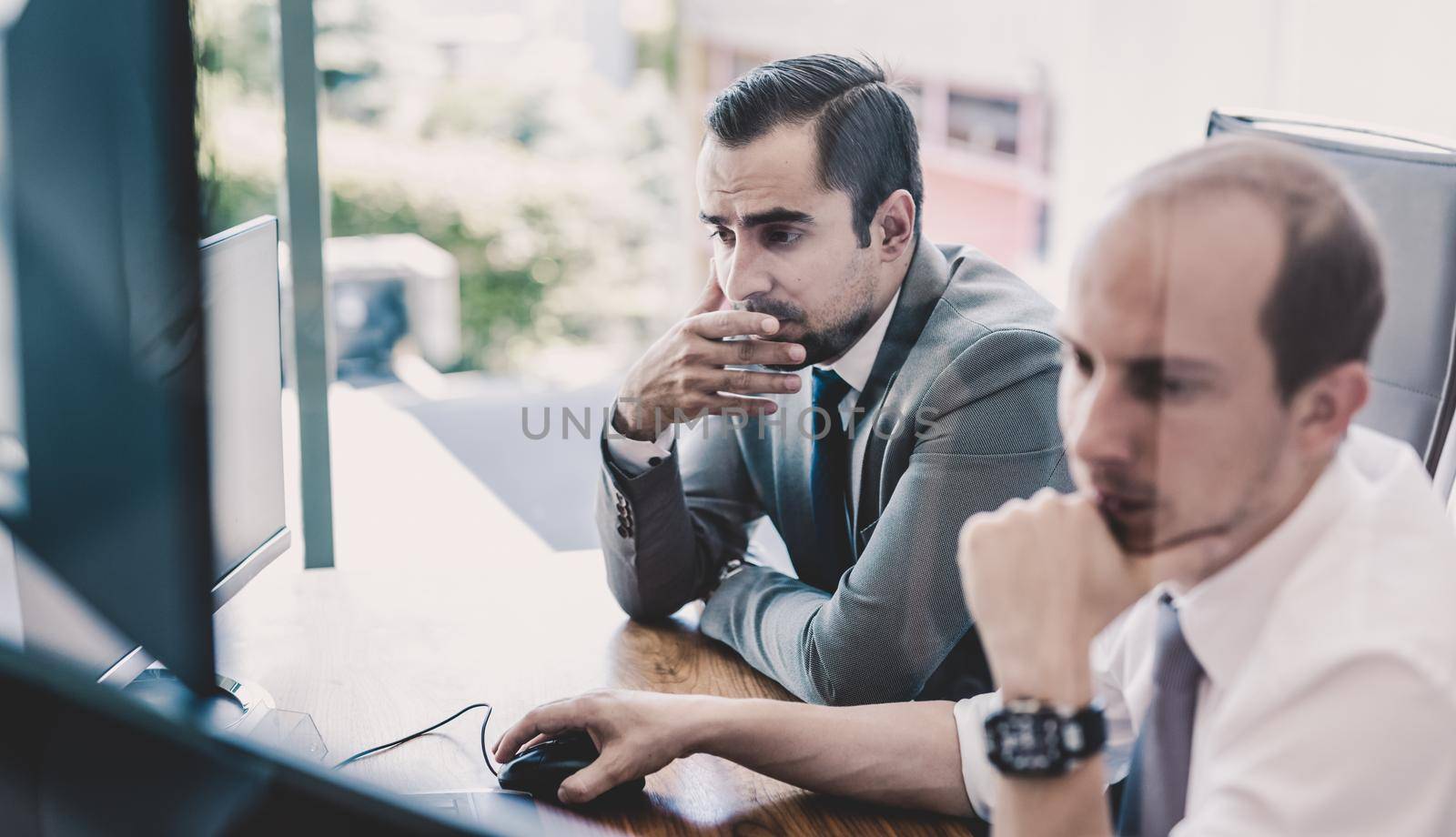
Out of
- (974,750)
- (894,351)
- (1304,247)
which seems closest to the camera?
(1304,247)

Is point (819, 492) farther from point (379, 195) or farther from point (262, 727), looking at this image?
point (379, 195)

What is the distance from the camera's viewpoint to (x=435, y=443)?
1965 millimetres

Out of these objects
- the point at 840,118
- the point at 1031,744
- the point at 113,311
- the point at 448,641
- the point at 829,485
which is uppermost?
the point at 840,118

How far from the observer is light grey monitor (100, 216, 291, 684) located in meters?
0.96

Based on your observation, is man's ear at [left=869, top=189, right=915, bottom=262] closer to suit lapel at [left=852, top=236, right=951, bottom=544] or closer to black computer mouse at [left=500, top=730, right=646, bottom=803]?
suit lapel at [left=852, top=236, right=951, bottom=544]

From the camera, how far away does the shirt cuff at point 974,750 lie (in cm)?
99

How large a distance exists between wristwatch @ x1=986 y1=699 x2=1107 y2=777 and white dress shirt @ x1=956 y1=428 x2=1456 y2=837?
33 mm

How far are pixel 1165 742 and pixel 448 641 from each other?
0.85 meters

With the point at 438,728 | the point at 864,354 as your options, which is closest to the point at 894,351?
the point at 864,354

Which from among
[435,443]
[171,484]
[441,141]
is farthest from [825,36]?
[171,484]

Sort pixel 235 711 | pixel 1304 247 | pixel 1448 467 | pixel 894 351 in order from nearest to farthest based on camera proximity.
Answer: pixel 1304 247, pixel 235 711, pixel 1448 467, pixel 894 351

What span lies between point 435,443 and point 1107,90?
1.97 metres

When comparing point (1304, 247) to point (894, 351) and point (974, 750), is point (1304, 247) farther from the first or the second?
point (894, 351)

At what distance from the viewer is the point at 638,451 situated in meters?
1.55
